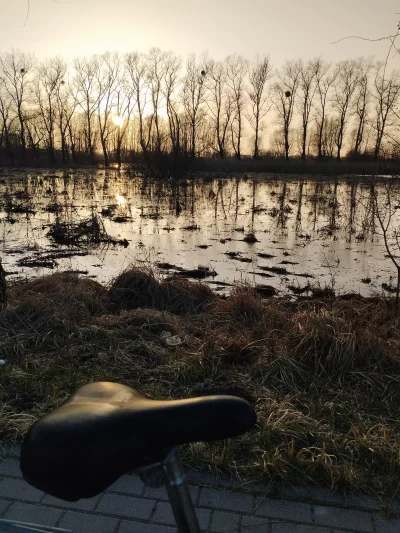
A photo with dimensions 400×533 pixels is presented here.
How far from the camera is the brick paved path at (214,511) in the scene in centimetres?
244

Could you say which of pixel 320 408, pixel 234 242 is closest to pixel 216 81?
pixel 234 242

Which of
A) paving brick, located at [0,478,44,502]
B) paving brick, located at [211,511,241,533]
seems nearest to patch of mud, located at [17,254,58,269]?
paving brick, located at [0,478,44,502]

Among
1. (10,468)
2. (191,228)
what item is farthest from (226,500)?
(191,228)

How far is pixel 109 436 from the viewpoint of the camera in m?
1.24

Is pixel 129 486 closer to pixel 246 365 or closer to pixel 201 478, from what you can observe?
pixel 201 478

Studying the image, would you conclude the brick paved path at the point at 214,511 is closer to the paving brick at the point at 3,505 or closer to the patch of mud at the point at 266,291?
the paving brick at the point at 3,505

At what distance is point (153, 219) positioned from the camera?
50.4ft

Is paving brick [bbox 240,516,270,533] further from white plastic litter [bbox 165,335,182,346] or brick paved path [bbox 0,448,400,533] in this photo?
white plastic litter [bbox 165,335,182,346]

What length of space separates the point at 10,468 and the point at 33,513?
0.49 meters

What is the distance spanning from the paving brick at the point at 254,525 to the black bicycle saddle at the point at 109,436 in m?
1.50

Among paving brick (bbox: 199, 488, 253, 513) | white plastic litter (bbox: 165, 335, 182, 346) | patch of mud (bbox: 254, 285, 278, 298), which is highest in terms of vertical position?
white plastic litter (bbox: 165, 335, 182, 346)

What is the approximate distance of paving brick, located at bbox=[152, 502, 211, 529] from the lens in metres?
2.47

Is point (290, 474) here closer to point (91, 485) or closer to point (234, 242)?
point (91, 485)

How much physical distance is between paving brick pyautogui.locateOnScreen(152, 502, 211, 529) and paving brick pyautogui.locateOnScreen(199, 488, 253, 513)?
67 mm
